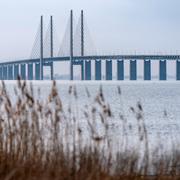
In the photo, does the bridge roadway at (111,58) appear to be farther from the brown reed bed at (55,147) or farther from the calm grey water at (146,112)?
the brown reed bed at (55,147)

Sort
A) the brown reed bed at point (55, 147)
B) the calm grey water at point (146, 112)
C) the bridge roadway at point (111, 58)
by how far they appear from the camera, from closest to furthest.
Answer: the brown reed bed at point (55, 147), the calm grey water at point (146, 112), the bridge roadway at point (111, 58)

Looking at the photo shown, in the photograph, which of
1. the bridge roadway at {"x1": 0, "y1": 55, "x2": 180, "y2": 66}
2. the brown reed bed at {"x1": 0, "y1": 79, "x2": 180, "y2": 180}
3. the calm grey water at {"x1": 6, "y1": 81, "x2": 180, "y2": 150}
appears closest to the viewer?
the brown reed bed at {"x1": 0, "y1": 79, "x2": 180, "y2": 180}

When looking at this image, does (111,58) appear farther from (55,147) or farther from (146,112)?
(55,147)

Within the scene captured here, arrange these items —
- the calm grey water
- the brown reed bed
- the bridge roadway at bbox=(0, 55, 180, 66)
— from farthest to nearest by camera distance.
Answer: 1. the bridge roadway at bbox=(0, 55, 180, 66)
2. the calm grey water
3. the brown reed bed

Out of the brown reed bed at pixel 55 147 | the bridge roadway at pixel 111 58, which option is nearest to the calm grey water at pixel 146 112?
the brown reed bed at pixel 55 147

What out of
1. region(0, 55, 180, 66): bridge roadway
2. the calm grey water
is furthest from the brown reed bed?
region(0, 55, 180, 66): bridge roadway

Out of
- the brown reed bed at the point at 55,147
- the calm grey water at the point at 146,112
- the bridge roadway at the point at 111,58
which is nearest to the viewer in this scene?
the brown reed bed at the point at 55,147

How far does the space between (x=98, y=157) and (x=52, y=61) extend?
65.5 m

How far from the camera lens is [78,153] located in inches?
223

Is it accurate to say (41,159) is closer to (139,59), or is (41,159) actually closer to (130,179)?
(130,179)

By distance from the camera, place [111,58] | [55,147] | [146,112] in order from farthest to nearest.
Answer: [111,58], [146,112], [55,147]

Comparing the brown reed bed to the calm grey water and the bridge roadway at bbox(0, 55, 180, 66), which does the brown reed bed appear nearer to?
the calm grey water

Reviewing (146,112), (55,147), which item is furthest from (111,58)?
(55,147)

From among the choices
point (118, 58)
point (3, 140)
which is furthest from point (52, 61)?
point (3, 140)
